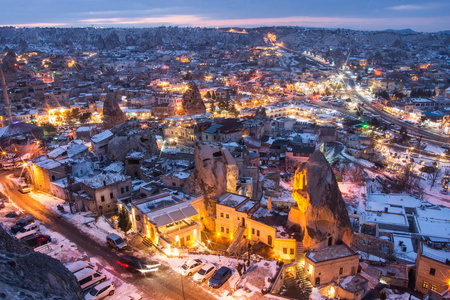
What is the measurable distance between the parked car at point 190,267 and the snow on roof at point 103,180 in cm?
1037

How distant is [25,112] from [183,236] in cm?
4802

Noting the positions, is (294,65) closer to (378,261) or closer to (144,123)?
(144,123)

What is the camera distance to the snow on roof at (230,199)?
22.9 meters

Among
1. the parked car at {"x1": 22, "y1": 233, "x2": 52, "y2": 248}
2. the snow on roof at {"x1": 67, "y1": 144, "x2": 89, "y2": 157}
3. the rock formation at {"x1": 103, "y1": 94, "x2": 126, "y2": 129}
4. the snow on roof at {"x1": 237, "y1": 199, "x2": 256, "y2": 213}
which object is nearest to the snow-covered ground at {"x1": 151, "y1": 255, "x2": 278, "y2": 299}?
the snow on roof at {"x1": 237, "y1": 199, "x2": 256, "y2": 213}

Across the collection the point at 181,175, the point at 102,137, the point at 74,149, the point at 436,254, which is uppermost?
the point at 102,137

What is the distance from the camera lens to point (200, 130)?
41469 mm

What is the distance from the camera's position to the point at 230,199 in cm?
2359

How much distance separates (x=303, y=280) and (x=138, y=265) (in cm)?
846

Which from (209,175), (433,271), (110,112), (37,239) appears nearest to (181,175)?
(209,175)

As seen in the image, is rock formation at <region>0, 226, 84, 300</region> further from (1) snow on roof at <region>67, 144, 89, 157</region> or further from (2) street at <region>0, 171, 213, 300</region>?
(1) snow on roof at <region>67, 144, 89, 157</region>

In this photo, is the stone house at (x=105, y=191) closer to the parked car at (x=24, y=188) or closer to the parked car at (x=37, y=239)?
the parked car at (x=37, y=239)

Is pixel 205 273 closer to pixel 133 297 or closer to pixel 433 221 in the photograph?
pixel 133 297

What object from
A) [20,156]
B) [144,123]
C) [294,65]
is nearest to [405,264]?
[20,156]

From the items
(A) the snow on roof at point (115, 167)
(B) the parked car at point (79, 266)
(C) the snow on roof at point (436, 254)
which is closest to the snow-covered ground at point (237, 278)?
(B) the parked car at point (79, 266)
